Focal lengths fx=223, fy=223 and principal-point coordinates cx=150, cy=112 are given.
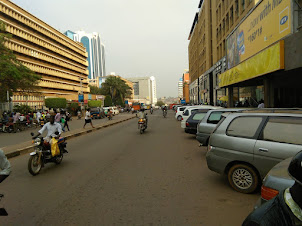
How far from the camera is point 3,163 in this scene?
276 centimetres

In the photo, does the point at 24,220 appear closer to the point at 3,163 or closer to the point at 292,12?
the point at 3,163

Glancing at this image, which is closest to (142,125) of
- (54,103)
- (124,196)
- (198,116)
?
(198,116)

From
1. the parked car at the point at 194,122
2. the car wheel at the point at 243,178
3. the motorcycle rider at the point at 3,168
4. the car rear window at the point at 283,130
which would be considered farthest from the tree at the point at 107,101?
the motorcycle rider at the point at 3,168

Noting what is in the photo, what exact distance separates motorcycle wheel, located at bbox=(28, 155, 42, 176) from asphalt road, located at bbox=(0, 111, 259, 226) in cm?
19

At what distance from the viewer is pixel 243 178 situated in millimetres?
4273

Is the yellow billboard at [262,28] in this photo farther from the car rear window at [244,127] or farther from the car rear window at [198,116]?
the car rear window at [244,127]

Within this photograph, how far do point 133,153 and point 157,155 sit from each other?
981mm

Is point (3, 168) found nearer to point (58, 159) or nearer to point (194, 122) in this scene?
point (58, 159)

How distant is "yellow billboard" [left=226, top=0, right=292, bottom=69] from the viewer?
39.3ft

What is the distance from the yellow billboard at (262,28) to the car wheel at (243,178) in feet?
34.2

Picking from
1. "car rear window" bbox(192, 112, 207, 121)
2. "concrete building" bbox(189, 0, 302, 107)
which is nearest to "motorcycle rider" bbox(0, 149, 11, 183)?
"car rear window" bbox(192, 112, 207, 121)

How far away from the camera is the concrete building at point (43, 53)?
5416 centimetres

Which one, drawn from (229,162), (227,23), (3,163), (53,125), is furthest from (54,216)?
(227,23)

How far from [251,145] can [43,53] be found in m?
74.1
